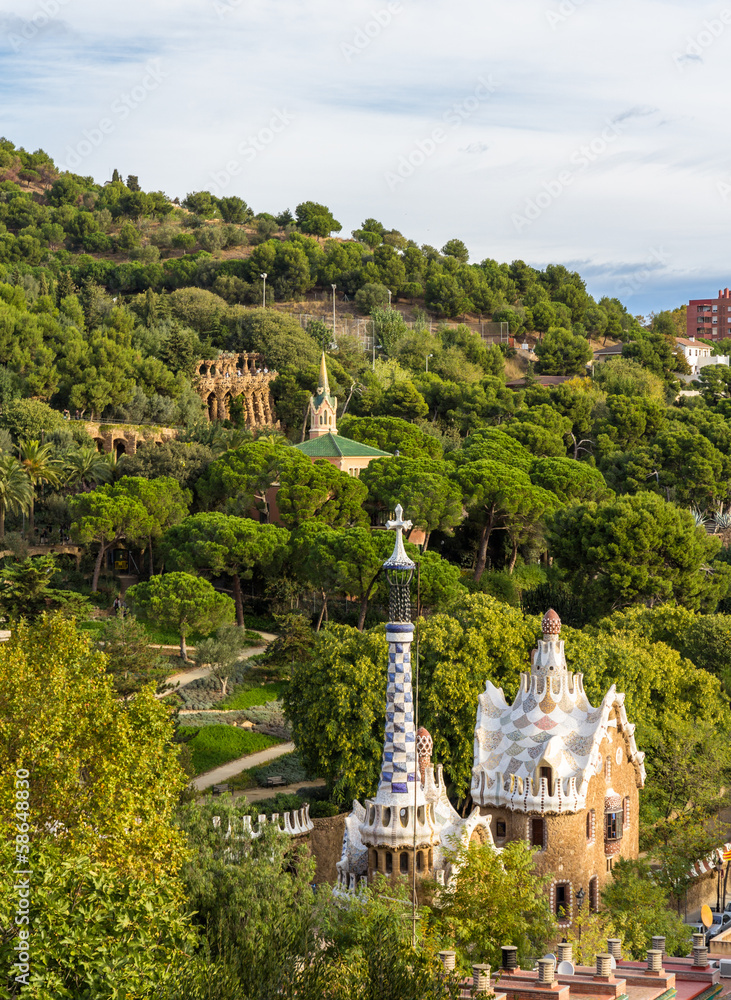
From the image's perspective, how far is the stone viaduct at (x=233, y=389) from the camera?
86062 mm

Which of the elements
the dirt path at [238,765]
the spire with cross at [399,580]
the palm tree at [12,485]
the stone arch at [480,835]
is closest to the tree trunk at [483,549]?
the dirt path at [238,765]

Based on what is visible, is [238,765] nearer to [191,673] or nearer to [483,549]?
[191,673]

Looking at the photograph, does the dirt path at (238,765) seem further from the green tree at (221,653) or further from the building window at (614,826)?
the building window at (614,826)

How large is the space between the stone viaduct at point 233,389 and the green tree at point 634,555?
1234 inches

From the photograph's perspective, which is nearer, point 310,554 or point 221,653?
point 221,653

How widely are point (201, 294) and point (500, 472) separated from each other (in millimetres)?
45760

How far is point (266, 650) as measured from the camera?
175ft

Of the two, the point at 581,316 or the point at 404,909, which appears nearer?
the point at 404,909

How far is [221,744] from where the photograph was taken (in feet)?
155

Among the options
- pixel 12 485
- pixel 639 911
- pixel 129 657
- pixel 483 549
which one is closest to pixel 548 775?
pixel 639 911

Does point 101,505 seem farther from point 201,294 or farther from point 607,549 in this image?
point 201,294

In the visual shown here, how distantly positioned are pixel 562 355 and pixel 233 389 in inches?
1290

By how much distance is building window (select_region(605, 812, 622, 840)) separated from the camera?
119 ft

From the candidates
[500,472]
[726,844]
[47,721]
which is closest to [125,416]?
[500,472]
